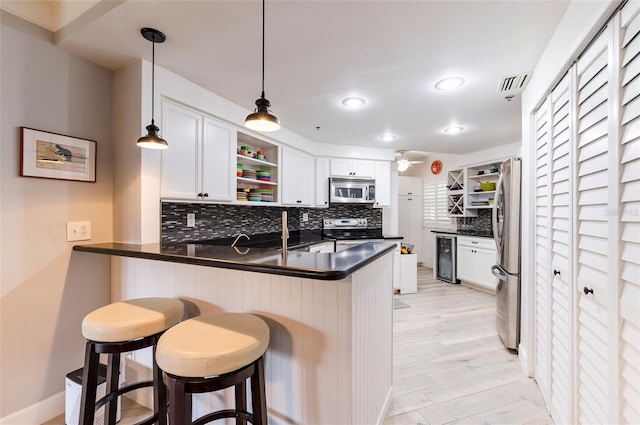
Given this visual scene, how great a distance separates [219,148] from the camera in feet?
8.46

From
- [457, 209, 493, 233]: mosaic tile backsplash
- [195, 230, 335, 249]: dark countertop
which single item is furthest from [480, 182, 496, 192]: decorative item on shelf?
[195, 230, 335, 249]: dark countertop

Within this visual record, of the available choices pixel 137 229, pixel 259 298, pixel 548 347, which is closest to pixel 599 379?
pixel 548 347

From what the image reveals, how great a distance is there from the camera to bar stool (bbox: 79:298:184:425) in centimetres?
127

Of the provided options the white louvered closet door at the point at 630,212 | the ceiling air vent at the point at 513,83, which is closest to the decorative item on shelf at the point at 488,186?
→ the ceiling air vent at the point at 513,83

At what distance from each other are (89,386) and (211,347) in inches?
32.1

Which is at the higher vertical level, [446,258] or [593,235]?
[593,235]

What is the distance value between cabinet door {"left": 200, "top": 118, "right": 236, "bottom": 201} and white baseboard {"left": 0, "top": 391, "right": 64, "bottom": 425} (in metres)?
1.63

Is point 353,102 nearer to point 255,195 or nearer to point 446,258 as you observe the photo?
point 255,195

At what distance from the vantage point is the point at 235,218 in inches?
128

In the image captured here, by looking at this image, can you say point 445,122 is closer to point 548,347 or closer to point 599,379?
point 548,347

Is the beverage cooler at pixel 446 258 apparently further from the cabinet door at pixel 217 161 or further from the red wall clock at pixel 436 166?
the cabinet door at pixel 217 161

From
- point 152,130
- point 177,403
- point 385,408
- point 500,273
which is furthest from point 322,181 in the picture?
point 177,403

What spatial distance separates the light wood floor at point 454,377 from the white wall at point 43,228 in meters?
0.33

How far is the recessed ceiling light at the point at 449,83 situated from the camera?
2221 mm
